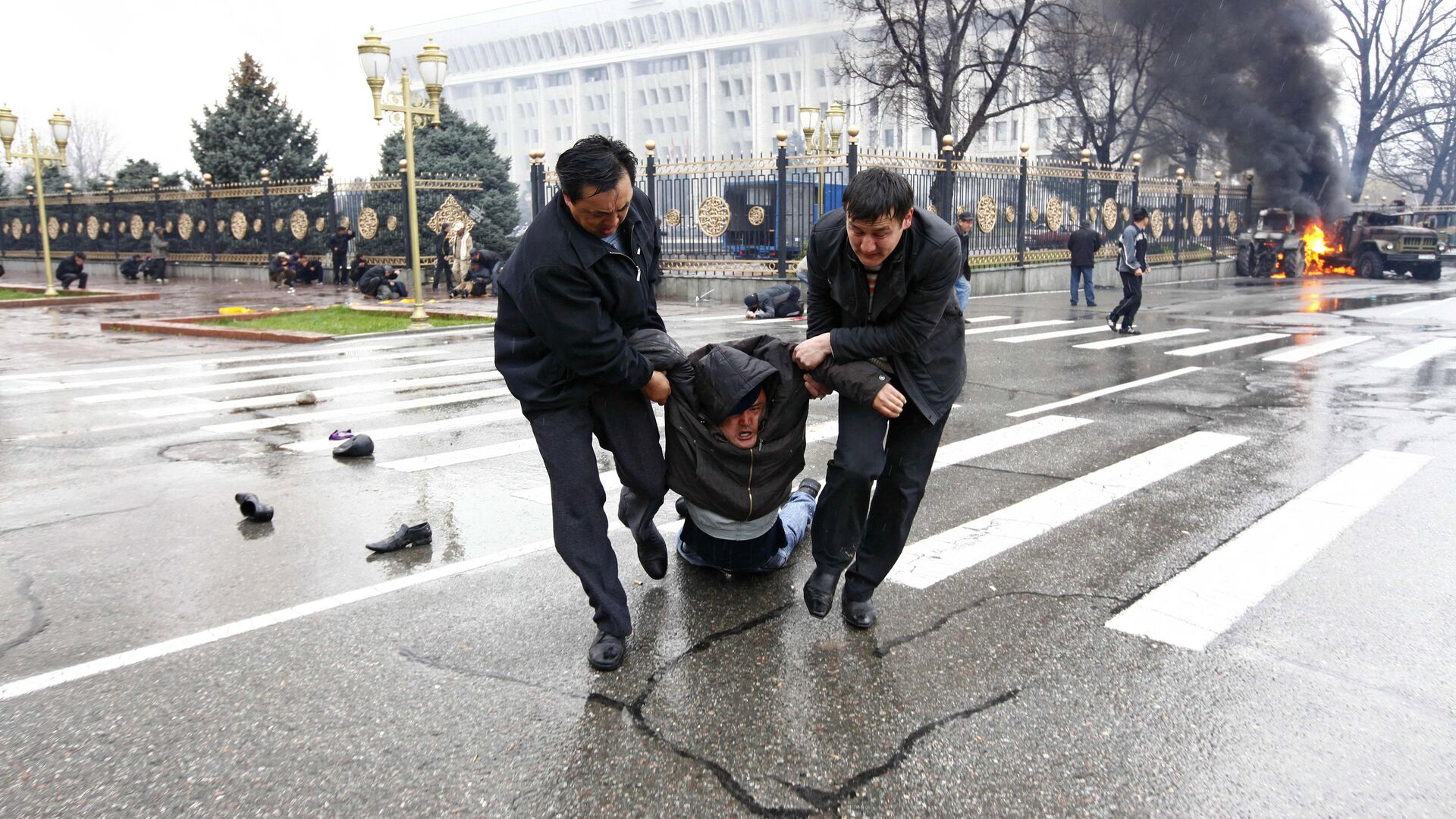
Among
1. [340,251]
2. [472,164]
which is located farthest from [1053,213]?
[340,251]

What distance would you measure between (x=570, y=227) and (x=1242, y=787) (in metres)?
2.60

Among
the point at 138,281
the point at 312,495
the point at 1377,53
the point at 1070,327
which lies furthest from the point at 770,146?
the point at 312,495

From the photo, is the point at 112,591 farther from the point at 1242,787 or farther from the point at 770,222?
the point at 770,222

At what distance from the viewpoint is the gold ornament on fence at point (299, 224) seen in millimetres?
28703

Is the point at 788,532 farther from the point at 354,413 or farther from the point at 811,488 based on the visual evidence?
the point at 354,413

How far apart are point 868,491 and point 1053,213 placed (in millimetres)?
23043

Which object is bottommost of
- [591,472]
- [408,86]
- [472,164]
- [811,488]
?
[811,488]

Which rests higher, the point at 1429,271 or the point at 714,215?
the point at 714,215

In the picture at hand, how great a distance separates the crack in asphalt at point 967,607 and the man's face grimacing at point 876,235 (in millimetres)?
1398

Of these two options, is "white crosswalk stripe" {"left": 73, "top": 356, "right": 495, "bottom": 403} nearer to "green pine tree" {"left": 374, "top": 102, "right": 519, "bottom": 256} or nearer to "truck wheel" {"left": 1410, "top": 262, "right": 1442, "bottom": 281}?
"green pine tree" {"left": 374, "top": 102, "right": 519, "bottom": 256}

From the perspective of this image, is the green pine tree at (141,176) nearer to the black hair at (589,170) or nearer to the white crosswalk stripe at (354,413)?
the white crosswalk stripe at (354,413)

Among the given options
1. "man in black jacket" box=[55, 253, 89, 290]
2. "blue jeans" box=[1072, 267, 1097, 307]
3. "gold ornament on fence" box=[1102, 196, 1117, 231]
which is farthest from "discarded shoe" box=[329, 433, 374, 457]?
"gold ornament on fence" box=[1102, 196, 1117, 231]

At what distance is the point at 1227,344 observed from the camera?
45.1 feet

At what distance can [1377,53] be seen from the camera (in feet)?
147
